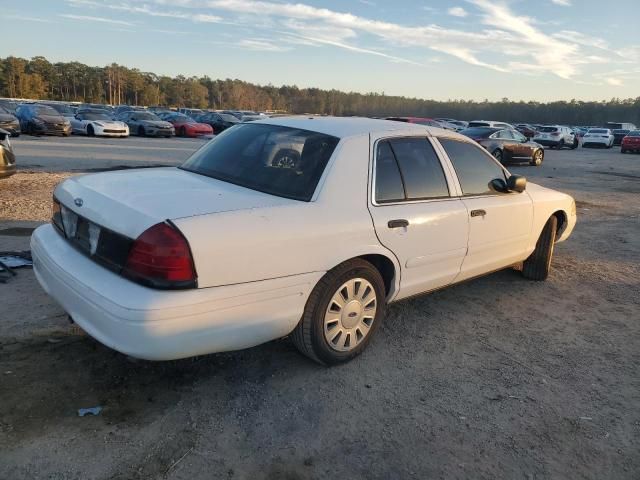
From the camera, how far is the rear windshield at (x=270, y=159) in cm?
322

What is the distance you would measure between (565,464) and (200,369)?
219cm

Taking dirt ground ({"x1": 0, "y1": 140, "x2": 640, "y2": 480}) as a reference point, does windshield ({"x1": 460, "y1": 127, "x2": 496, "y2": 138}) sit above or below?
above

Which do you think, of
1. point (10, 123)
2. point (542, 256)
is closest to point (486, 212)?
point (542, 256)

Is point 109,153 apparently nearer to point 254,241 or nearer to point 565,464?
point 254,241

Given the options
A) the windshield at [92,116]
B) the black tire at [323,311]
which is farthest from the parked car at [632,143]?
the black tire at [323,311]

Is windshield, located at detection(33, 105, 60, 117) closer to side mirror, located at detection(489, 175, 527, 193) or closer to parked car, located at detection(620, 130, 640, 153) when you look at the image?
side mirror, located at detection(489, 175, 527, 193)

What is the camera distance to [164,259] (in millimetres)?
2482

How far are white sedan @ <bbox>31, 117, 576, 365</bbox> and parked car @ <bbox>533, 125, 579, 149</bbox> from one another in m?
31.3

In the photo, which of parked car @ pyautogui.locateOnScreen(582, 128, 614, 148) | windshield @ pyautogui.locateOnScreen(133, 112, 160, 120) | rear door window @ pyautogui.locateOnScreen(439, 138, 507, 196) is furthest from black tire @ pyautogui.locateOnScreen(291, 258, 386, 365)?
parked car @ pyautogui.locateOnScreen(582, 128, 614, 148)

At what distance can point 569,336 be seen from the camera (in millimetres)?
4109

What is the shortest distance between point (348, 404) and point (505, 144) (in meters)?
17.8

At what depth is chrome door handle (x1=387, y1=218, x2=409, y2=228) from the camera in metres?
3.37

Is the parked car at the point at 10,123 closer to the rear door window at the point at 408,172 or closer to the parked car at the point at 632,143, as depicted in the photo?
the rear door window at the point at 408,172

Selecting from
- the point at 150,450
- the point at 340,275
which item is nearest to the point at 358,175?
the point at 340,275
